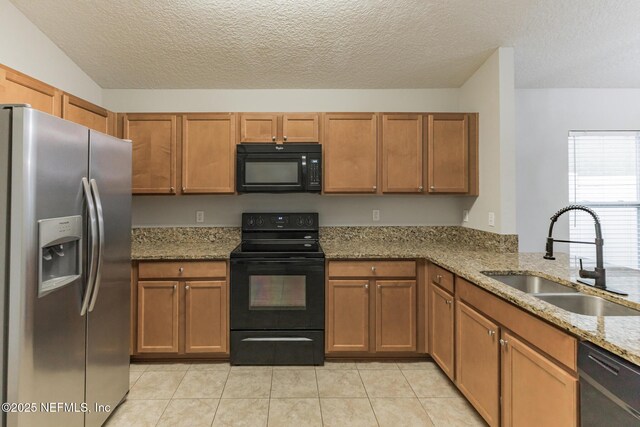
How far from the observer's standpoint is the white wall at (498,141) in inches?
96.7

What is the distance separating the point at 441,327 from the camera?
2.32 metres

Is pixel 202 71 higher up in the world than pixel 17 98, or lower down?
higher up

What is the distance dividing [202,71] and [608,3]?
2.94 metres

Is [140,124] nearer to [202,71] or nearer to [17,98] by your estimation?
[202,71]

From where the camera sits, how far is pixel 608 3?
1.93 metres

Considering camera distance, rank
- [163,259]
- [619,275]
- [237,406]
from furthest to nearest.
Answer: [163,259]
[237,406]
[619,275]

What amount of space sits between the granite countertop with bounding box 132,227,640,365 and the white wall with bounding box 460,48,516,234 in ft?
0.72

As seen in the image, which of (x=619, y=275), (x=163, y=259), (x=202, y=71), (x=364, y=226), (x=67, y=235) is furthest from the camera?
(x=364, y=226)

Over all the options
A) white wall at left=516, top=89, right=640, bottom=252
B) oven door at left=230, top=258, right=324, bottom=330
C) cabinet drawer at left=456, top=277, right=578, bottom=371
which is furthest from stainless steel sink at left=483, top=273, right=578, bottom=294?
white wall at left=516, top=89, right=640, bottom=252

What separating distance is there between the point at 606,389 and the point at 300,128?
254 centimetres

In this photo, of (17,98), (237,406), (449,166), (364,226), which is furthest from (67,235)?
(449,166)

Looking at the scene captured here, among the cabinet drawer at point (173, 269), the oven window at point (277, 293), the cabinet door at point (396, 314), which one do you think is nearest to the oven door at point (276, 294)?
the oven window at point (277, 293)

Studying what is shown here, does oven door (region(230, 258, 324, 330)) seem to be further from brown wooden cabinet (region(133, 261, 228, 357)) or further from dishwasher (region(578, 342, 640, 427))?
dishwasher (region(578, 342, 640, 427))

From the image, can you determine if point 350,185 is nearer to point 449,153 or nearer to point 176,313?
point 449,153
